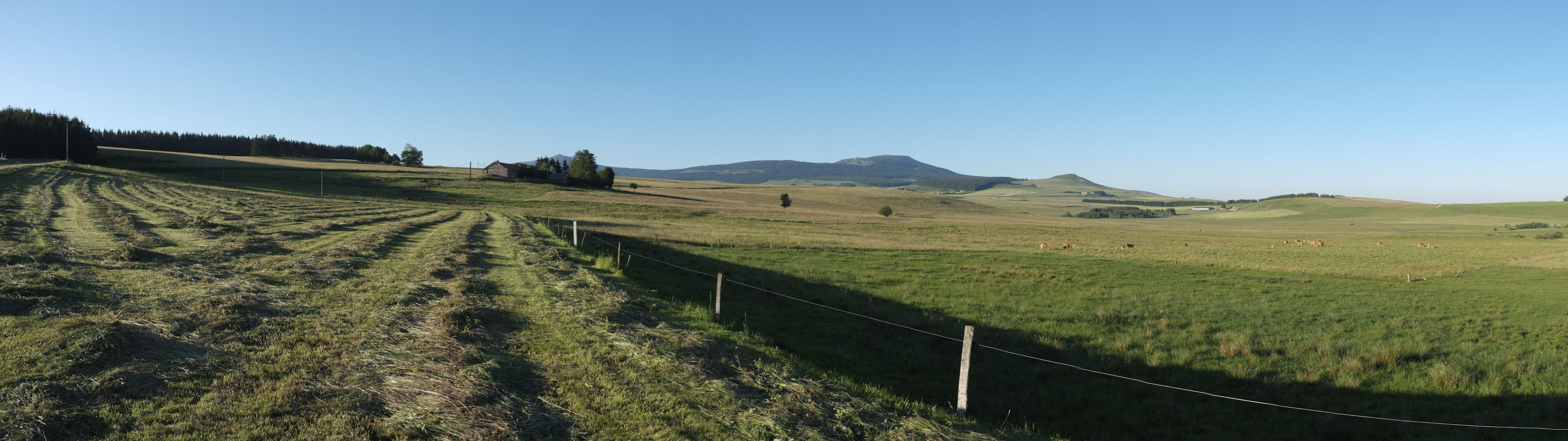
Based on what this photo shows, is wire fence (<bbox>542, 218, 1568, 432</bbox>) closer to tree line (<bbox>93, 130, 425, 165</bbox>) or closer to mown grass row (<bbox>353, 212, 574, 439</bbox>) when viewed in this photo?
mown grass row (<bbox>353, 212, 574, 439</bbox>)

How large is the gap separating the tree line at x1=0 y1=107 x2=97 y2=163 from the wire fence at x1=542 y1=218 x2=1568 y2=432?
105 metres

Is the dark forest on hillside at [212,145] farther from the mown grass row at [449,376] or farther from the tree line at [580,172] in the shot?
the mown grass row at [449,376]

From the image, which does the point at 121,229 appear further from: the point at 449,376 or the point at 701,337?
the point at 701,337

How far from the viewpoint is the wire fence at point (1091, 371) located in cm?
948

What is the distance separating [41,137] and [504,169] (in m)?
56.9

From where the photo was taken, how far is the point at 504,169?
11525cm

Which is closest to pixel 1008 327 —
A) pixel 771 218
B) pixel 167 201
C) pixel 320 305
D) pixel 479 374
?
A: pixel 479 374

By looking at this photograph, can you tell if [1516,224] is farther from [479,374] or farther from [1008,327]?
[479,374]

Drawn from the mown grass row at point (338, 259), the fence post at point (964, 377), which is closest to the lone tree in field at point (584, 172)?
the mown grass row at point (338, 259)

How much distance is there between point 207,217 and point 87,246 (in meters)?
12.1

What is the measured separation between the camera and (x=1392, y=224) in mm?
115312

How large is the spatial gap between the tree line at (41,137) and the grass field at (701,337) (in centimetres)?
8170

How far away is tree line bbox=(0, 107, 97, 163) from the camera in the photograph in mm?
86875

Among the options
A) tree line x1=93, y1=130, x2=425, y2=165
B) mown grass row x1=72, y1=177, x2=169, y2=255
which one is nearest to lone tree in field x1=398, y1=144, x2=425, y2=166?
tree line x1=93, y1=130, x2=425, y2=165
